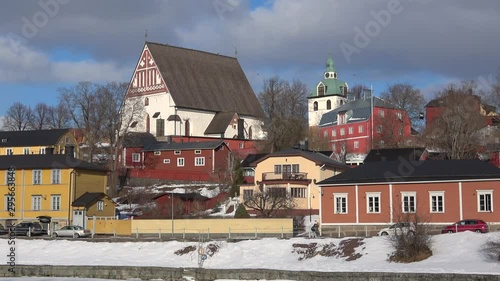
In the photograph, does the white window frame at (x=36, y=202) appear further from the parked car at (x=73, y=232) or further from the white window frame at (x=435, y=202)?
the white window frame at (x=435, y=202)

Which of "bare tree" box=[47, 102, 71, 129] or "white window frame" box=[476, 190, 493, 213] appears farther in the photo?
"bare tree" box=[47, 102, 71, 129]

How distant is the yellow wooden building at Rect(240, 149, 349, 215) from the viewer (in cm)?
6166

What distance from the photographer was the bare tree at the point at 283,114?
86113 millimetres

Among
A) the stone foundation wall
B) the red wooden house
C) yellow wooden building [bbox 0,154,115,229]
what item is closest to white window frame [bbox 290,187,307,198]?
yellow wooden building [bbox 0,154,115,229]

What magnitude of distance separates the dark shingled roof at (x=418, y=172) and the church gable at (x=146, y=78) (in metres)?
54.4

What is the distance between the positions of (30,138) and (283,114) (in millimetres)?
35133

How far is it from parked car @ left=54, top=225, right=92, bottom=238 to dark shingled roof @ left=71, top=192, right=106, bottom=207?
17.6ft

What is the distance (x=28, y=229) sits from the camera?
5503 centimetres

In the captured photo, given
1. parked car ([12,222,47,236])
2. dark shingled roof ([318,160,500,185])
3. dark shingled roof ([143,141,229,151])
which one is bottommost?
parked car ([12,222,47,236])

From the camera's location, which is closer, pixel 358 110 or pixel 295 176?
pixel 295 176

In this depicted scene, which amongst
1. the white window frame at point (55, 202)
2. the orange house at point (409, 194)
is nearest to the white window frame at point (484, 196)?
the orange house at point (409, 194)

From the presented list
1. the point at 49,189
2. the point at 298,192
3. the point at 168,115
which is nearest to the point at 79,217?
the point at 49,189

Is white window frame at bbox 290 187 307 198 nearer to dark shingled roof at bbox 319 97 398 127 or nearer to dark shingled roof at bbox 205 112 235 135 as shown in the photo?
dark shingled roof at bbox 319 97 398 127

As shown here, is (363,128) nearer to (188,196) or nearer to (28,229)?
(188,196)
